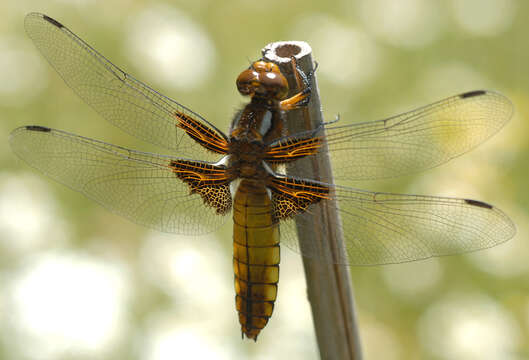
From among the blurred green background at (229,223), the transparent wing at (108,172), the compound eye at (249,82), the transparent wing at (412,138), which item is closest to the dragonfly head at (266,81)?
the compound eye at (249,82)

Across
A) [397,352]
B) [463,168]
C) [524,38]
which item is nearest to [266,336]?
[397,352]

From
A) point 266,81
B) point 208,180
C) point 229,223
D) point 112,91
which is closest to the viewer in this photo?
point 266,81

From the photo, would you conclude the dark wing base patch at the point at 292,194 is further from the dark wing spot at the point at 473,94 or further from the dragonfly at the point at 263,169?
the dark wing spot at the point at 473,94

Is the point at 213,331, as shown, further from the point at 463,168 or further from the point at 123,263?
the point at 463,168

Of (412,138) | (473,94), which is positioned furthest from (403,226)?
(473,94)

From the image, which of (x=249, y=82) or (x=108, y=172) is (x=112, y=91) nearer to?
(x=108, y=172)
